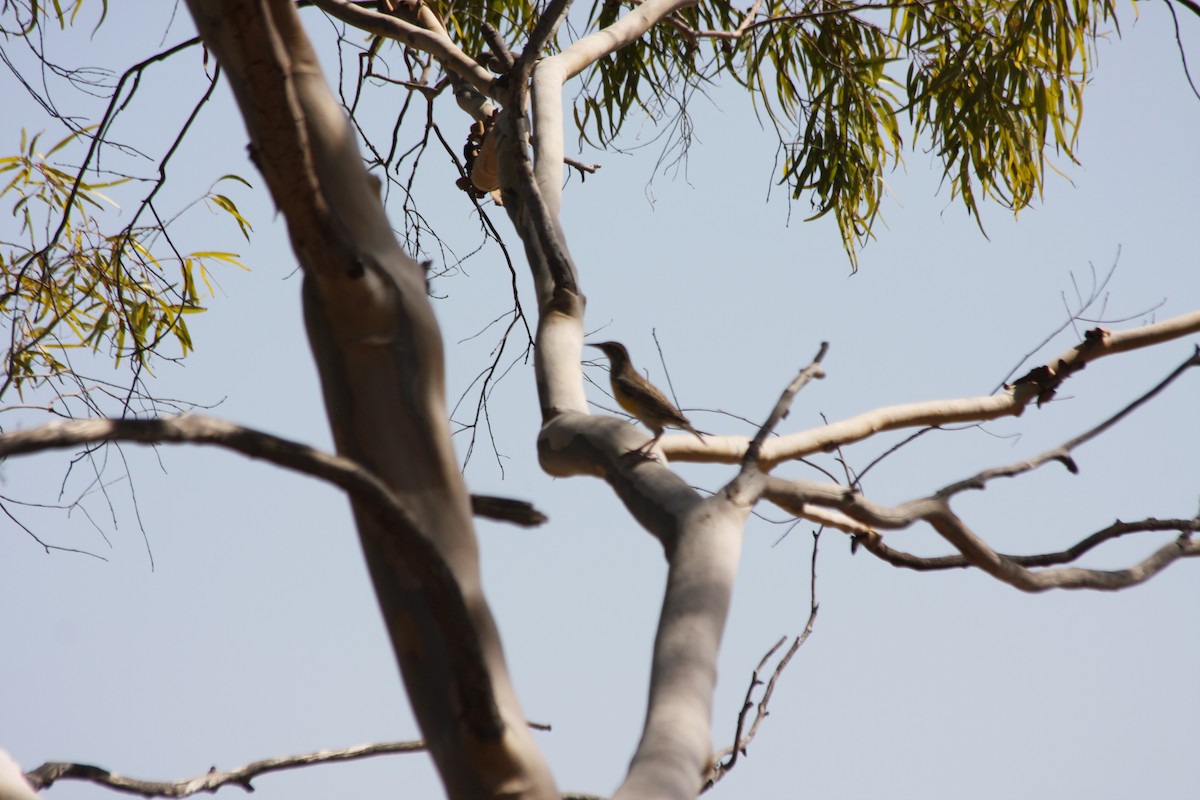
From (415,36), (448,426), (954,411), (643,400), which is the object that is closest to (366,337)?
(448,426)

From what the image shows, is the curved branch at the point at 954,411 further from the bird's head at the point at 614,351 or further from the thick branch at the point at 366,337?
the bird's head at the point at 614,351

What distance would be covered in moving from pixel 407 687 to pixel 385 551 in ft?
0.47

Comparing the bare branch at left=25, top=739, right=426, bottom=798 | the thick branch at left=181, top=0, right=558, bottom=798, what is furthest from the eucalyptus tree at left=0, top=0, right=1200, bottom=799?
the bare branch at left=25, top=739, right=426, bottom=798

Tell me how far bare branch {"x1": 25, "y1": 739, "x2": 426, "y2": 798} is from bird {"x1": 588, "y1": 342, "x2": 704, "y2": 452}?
4.03 feet

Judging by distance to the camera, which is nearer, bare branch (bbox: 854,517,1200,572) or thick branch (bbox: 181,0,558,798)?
thick branch (bbox: 181,0,558,798)

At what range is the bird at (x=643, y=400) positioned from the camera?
3100 millimetres

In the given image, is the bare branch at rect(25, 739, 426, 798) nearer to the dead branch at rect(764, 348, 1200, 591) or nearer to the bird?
the dead branch at rect(764, 348, 1200, 591)

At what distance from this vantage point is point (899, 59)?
12.1 feet

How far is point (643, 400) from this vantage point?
3160mm

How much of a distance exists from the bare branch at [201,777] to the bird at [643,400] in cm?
123

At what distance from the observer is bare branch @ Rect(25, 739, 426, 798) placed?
181 centimetres

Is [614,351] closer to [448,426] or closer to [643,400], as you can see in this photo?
[643,400]

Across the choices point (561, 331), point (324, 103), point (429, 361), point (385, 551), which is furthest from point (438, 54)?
point (385, 551)

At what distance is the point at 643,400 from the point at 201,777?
163cm
